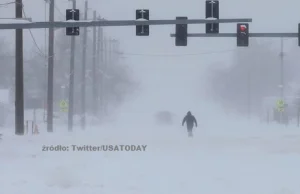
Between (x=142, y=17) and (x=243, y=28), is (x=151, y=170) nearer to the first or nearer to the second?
(x=142, y=17)

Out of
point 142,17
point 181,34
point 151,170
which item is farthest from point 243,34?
point 151,170

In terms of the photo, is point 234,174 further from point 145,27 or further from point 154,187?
point 145,27

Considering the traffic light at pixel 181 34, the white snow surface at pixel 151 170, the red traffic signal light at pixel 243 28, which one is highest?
the red traffic signal light at pixel 243 28

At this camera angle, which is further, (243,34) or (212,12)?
(243,34)

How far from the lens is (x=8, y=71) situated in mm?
110938

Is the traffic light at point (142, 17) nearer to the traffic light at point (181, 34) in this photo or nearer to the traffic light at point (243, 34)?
the traffic light at point (181, 34)

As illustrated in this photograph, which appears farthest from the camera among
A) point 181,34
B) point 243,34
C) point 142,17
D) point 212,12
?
point 243,34

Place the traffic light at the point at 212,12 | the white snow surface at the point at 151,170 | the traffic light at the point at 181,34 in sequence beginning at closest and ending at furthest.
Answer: the white snow surface at the point at 151,170
the traffic light at the point at 212,12
the traffic light at the point at 181,34

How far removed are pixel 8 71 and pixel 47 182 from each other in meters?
97.9

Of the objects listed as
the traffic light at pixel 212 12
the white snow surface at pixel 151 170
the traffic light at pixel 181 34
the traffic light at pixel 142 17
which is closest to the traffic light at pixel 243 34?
the traffic light at pixel 212 12

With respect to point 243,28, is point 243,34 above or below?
below

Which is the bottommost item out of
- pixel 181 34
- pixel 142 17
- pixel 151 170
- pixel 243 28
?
pixel 151 170

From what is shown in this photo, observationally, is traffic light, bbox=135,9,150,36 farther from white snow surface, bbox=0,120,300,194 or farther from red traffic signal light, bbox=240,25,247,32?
red traffic signal light, bbox=240,25,247,32

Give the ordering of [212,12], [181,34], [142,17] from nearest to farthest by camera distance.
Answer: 1. [142,17]
2. [212,12]
3. [181,34]
